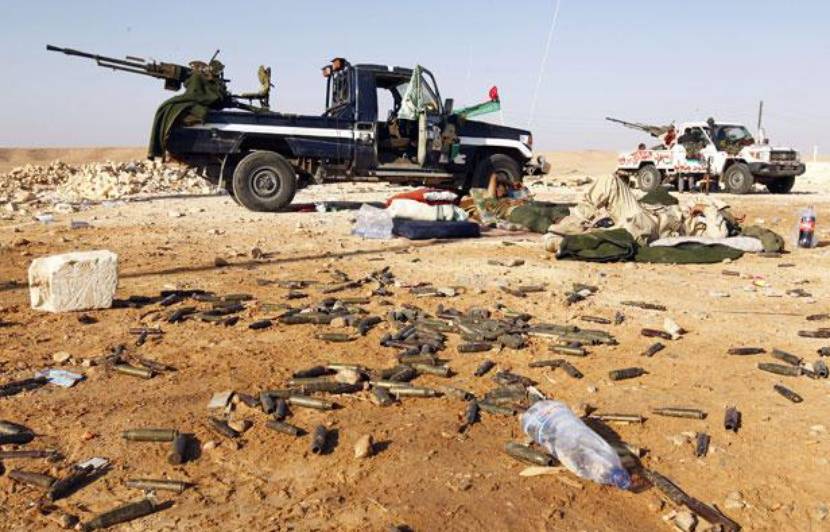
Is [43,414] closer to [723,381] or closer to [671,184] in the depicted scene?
[723,381]

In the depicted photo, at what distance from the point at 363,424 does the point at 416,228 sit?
23.2 feet

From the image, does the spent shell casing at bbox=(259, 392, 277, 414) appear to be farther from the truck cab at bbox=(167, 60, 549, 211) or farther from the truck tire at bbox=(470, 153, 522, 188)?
the truck tire at bbox=(470, 153, 522, 188)

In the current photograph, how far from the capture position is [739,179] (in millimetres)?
20562

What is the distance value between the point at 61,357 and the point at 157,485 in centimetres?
212

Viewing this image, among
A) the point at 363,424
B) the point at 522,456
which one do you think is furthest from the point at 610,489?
the point at 363,424

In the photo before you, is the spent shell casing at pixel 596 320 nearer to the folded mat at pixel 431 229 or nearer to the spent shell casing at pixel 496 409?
the spent shell casing at pixel 496 409

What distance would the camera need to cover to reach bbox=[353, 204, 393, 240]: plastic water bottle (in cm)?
1092

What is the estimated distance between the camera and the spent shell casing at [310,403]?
4.02m

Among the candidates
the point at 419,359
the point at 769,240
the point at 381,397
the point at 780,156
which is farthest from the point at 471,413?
the point at 780,156

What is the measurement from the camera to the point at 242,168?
1328 centimetres

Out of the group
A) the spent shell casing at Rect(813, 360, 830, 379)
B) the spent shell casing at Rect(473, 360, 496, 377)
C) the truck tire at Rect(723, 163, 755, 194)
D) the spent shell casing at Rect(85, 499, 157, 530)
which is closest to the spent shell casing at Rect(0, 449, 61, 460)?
the spent shell casing at Rect(85, 499, 157, 530)

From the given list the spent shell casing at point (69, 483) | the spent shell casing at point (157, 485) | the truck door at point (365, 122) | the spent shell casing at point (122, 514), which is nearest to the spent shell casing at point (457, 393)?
the spent shell casing at point (157, 485)

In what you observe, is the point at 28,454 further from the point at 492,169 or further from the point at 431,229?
the point at 492,169

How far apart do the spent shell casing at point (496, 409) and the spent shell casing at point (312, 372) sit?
3.75 ft
